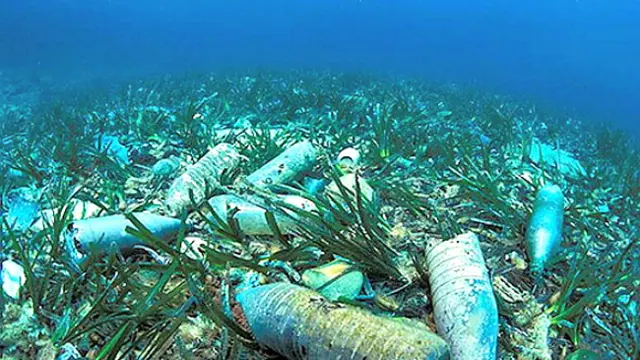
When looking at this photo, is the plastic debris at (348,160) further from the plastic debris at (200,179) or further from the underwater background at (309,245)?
the plastic debris at (200,179)

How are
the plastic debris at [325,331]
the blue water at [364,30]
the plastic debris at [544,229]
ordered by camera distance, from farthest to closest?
the blue water at [364,30], the plastic debris at [544,229], the plastic debris at [325,331]

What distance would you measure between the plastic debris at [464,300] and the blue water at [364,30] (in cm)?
7324

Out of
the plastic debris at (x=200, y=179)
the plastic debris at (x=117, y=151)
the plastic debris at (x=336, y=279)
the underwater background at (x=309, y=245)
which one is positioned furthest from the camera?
the plastic debris at (x=117, y=151)

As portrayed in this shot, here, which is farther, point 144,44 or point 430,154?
point 144,44

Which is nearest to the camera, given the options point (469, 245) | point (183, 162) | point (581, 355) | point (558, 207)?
point (581, 355)

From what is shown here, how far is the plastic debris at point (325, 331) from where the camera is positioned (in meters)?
1.43

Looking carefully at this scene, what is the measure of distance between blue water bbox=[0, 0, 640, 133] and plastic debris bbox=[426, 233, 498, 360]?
240 feet

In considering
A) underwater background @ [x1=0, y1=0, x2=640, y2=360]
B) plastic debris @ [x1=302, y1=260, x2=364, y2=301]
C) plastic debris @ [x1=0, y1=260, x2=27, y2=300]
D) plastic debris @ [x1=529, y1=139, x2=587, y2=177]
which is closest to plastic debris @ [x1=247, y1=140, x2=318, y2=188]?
underwater background @ [x1=0, y1=0, x2=640, y2=360]

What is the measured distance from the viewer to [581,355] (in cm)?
193

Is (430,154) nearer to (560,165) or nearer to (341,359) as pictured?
(560,165)

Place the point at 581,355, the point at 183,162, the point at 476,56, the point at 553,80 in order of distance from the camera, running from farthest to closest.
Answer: the point at 476,56 < the point at 553,80 < the point at 183,162 < the point at 581,355

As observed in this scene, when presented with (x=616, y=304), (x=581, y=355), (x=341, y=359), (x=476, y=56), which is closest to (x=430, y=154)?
(x=616, y=304)

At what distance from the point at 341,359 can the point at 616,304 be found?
73.3 inches

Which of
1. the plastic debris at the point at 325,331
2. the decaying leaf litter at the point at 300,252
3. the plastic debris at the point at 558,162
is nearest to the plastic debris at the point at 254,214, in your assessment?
the decaying leaf litter at the point at 300,252
